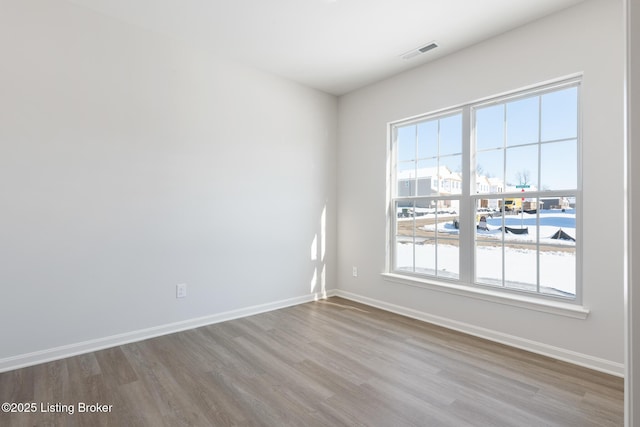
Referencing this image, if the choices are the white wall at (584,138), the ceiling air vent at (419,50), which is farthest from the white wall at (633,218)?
the ceiling air vent at (419,50)

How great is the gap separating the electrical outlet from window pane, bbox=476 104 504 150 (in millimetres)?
3269

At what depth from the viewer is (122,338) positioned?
111 inches

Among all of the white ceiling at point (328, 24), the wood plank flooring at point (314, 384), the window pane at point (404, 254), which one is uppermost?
the white ceiling at point (328, 24)

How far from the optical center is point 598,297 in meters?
2.42

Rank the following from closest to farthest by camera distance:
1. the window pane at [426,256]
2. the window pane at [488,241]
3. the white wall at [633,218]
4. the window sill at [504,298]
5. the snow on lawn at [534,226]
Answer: the white wall at [633,218] → the window sill at [504,298] → the snow on lawn at [534,226] → the window pane at [488,241] → the window pane at [426,256]

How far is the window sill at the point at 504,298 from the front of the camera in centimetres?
252

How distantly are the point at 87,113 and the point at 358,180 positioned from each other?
2.98 meters

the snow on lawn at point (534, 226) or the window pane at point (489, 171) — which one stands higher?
the window pane at point (489, 171)

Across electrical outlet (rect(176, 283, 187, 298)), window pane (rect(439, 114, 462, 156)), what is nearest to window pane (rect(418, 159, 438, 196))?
window pane (rect(439, 114, 462, 156))

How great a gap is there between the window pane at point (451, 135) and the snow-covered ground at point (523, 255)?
31.0 inches

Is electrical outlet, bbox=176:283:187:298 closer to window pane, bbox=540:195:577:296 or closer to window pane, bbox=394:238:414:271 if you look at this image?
window pane, bbox=394:238:414:271

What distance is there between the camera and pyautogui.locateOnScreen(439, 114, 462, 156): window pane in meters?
3.35

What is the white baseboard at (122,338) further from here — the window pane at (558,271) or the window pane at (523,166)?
the window pane at (523,166)

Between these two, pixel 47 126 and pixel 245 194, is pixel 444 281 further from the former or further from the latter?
pixel 47 126
